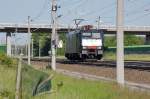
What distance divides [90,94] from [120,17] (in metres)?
6.59

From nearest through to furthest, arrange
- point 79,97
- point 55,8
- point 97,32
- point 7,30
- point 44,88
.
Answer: point 44,88
point 79,97
point 55,8
point 97,32
point 7,30

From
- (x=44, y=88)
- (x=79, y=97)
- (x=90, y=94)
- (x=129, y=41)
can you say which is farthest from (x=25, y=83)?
(x=129, y=41)

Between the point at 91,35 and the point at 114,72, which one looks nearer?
the point at 114,72

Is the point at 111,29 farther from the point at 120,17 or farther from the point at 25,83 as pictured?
the point at 25,83

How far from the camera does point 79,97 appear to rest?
49.7 ft

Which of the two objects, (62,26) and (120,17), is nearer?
(120,17)

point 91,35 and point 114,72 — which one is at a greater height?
point 91,35

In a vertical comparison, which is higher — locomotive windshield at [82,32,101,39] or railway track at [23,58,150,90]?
locomotive windshield at [82,32,101,39]

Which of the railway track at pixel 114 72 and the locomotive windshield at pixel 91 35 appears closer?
the railway track at pixel 114 72

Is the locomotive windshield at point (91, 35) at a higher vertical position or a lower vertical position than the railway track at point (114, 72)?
higher

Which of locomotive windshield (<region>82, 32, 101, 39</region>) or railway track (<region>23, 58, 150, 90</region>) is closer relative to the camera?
railway track (<region>23, 58, 150, 90</region>)

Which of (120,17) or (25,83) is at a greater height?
(120,17)

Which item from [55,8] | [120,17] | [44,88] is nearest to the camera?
[44,88]

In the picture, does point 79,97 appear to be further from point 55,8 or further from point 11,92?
point 55,8
